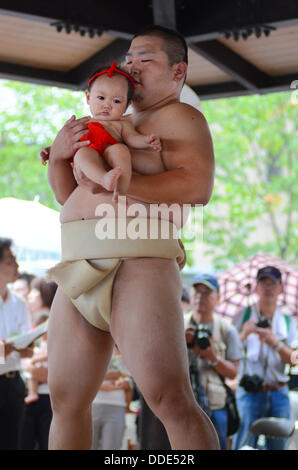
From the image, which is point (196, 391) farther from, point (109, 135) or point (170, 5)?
point (109, 135)

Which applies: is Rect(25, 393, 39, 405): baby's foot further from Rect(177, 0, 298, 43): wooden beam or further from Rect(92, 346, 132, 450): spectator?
Rect(177, 0, 298, 43): wooden beam

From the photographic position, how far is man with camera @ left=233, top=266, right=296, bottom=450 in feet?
17.6

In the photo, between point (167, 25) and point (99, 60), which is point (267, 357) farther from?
point (167, 25)

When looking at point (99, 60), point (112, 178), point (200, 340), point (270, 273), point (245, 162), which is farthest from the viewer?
point (245, 162)

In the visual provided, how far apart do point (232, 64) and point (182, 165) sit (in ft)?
7.85

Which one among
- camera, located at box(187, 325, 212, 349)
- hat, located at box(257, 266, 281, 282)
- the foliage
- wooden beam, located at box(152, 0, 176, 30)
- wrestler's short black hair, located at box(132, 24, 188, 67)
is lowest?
camera, located at box(187, 325, 212, 349)

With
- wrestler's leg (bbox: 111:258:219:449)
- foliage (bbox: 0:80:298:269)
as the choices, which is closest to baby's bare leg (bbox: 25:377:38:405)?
wrestler's leg (bbox: 111:258:219:449)

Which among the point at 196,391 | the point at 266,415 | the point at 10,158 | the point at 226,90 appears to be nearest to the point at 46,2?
the point at 226,90

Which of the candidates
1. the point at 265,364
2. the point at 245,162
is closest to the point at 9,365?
the point at 265,364

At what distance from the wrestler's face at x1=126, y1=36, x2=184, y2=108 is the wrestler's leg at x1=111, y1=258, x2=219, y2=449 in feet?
2.04

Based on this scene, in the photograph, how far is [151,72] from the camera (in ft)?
7.71

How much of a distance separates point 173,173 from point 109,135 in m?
0.23

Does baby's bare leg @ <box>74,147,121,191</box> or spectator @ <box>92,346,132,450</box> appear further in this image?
spectator @ <box>92,346,132,450</box>

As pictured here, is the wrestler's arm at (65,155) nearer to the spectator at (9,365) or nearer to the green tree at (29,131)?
the spectator at (9,365)
